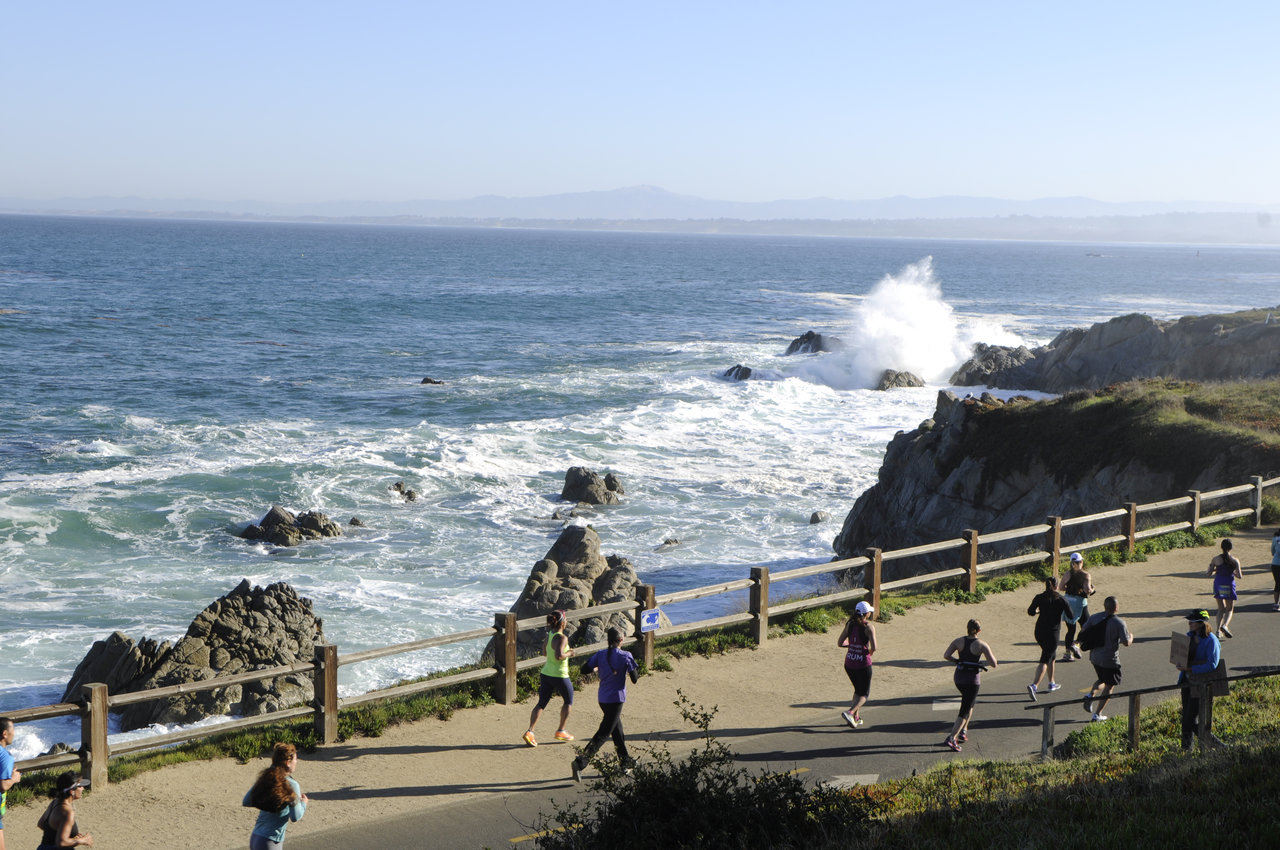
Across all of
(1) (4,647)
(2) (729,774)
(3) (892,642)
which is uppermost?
(2) (729,774)

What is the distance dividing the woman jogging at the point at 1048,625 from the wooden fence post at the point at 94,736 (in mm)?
9607

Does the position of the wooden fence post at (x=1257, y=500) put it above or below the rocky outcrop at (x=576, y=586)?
above

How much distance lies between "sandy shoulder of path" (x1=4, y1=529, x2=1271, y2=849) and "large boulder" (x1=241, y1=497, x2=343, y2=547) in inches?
650

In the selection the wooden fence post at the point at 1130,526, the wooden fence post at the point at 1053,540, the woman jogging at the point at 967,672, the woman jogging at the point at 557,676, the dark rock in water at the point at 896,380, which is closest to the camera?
the woman jogging at the point at 967,672

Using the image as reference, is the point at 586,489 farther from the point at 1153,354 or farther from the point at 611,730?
the point at 1153,354

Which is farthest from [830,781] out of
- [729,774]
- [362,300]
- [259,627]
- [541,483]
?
[362,300]

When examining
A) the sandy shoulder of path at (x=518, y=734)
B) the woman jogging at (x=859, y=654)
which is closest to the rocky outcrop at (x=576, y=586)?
the sandy shoulder of path at (x=518, y=734)

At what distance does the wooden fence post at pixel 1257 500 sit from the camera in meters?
20.2

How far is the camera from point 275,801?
7.45 metres

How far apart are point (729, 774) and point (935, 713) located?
15.3ft

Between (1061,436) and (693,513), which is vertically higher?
(1061,436)

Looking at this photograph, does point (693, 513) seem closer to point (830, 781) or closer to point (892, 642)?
point (892, 642)

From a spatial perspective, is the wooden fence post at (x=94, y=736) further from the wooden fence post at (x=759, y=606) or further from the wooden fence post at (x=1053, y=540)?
the wooden fence post at (x=1053, y=540)

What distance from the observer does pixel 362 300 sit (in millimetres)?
96938
